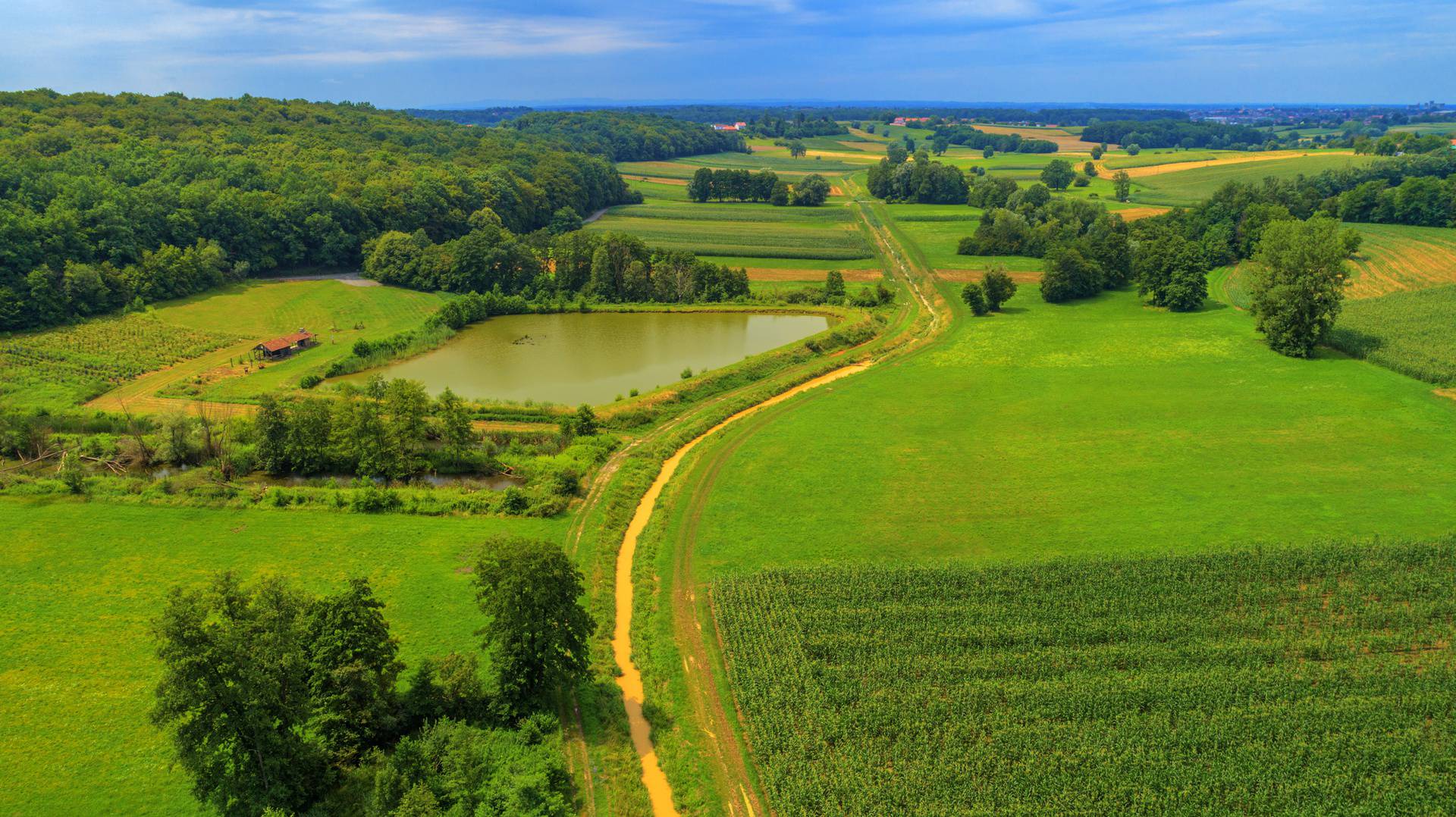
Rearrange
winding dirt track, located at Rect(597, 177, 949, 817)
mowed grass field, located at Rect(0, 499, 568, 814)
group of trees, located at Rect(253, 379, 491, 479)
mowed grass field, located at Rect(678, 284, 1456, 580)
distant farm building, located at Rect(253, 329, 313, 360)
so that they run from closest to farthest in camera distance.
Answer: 1. winding dirt track, located at Rect(597, 177, 949, 817)
2. mowed grass field, located at Rect(0, 499, 568, 814)
3. mowed grass field, located at Rect(678, 284, 1456, 580)
4. group of trees, located at Rect(253, 379, 491, 479)
5. distant farm building, located at Rect(253, 329, 313, 360)

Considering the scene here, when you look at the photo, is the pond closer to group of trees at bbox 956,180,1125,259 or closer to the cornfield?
the cornfield

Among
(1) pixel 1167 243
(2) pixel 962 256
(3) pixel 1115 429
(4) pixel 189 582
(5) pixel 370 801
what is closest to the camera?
(5) pixel 370 801

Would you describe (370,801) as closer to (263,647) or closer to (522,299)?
(263,647)

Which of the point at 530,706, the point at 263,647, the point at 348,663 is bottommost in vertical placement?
the point at 530,706

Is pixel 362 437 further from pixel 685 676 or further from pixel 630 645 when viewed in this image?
pixel 685 676

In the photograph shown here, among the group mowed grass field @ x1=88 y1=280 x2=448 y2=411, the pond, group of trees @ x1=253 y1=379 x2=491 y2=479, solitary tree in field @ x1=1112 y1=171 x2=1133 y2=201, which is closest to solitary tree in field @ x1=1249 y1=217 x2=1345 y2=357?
the pond

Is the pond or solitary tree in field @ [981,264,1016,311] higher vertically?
solitary tree in field @ [981,264,1016,311]

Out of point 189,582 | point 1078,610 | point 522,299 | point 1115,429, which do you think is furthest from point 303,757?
point 522,299
